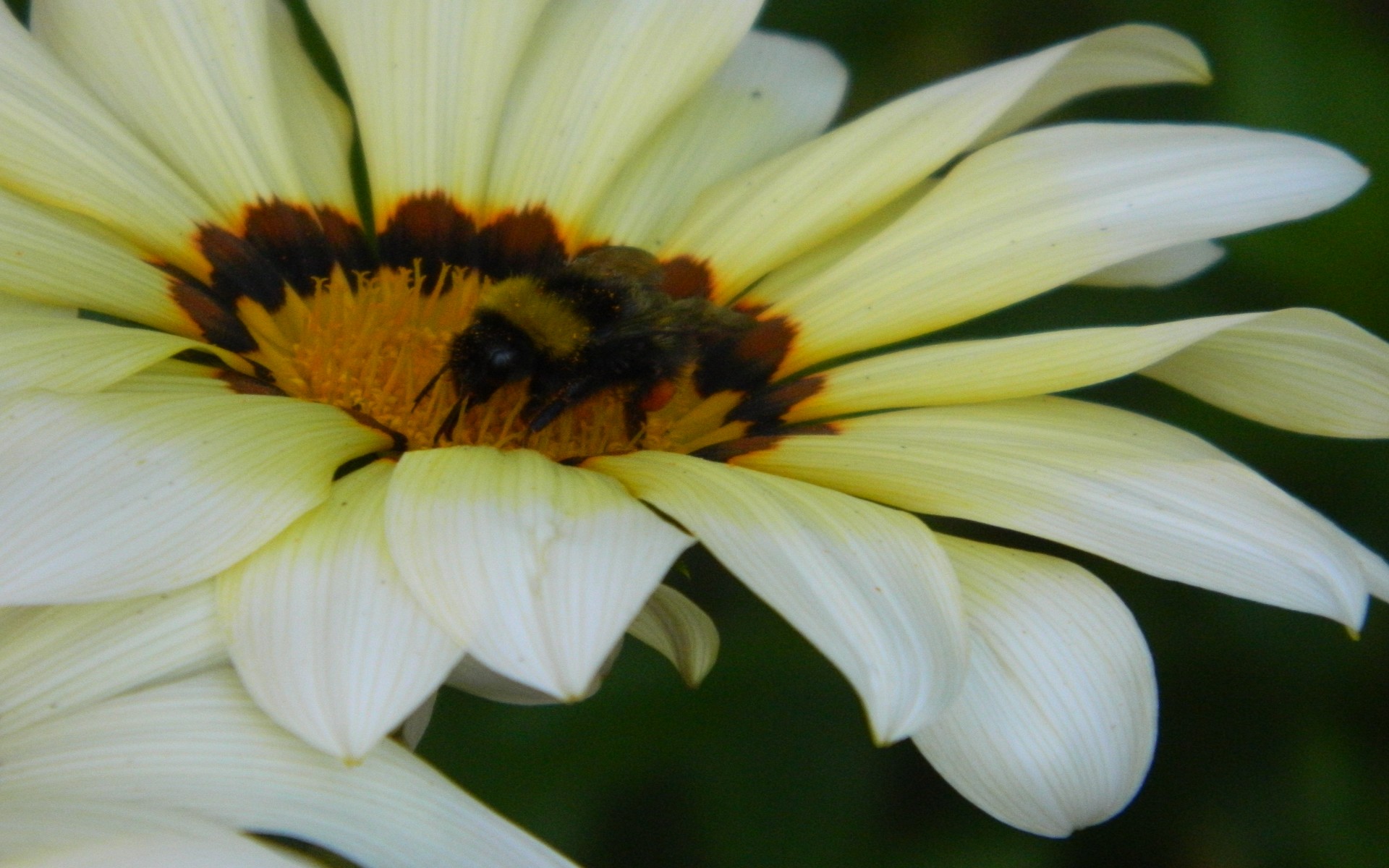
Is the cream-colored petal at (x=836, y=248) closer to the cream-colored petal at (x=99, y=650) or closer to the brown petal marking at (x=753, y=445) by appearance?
the brown petal marking at (x=753, y=445)

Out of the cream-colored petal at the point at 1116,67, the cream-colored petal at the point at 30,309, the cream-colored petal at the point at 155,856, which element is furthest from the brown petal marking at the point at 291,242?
the cream-colored petal at the point at 155,856

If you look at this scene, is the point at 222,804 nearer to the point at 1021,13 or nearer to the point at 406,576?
the point at 406,576

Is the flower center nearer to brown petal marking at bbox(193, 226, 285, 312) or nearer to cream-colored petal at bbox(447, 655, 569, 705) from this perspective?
brown petal marking at bbox(193, 226, 285, 312)

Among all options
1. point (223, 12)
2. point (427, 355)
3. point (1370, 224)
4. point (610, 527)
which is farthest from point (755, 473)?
point (1370, 224)

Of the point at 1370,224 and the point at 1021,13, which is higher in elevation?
the point at 1021,13

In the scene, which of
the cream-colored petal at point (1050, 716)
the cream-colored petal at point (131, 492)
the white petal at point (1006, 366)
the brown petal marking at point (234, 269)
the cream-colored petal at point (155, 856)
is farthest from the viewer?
the brown petal marking at point (234, 269)

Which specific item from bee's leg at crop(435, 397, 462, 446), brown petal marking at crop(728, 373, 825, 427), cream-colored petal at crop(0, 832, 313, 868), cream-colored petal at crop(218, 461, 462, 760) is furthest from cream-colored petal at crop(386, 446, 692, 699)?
brown petal marking at crop(728, 373, 825, 427)
